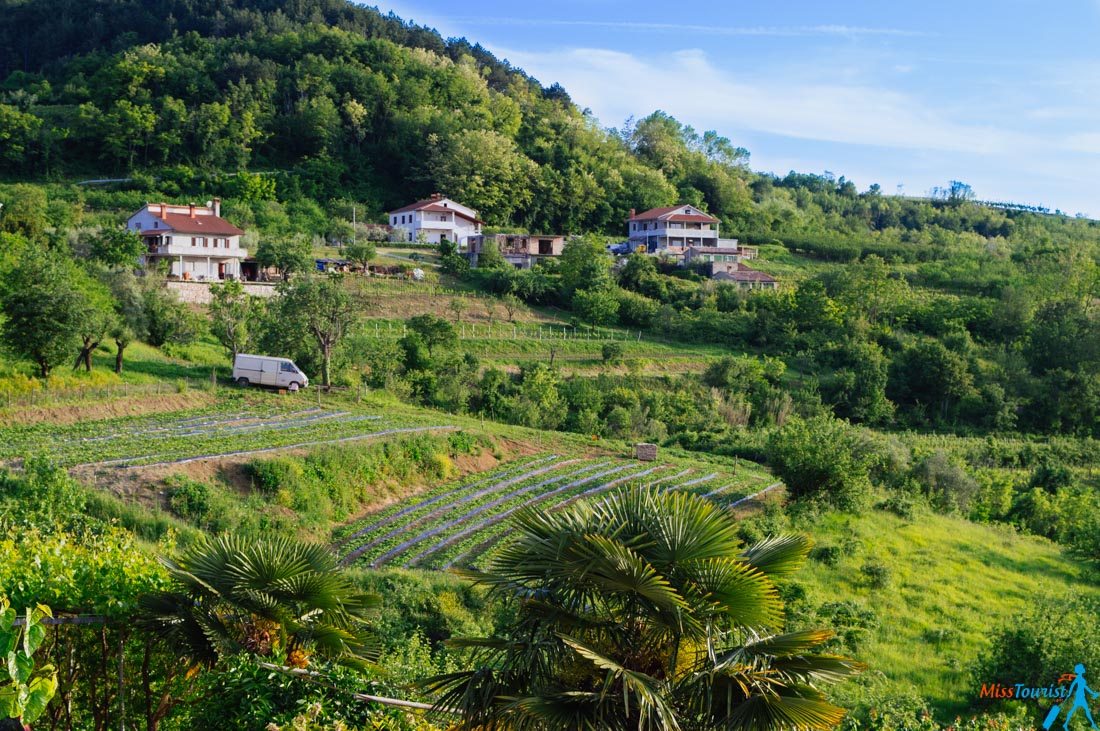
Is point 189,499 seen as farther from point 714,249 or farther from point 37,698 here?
point 714,249

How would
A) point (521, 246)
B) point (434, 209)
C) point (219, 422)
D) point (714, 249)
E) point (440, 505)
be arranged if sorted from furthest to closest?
point (434, 209) < point (521, 246) < point (714, 249) < point (219, 422) < point (440, 505)

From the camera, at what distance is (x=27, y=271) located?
25203 mm

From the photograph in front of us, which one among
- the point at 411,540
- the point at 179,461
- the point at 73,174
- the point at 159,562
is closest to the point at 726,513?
the point at 159,562

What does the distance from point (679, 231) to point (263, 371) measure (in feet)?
155

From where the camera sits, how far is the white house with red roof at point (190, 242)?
48.6m

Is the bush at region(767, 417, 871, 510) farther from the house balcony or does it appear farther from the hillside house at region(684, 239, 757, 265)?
the hillside house at region(684, 239, 757, 265)

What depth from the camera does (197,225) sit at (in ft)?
162

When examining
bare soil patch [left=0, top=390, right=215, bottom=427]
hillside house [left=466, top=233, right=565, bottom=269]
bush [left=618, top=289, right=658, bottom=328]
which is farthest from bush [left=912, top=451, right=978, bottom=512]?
hillside house [left=466, top=233, right=565, bottom=269]

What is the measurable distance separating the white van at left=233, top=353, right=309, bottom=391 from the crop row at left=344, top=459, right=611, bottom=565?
854 centimetres

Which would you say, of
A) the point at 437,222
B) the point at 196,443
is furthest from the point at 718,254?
the point at 196,443

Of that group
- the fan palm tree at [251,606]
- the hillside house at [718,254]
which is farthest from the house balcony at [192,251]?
the fan palm tree at [251,606]

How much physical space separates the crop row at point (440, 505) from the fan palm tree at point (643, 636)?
1242cm

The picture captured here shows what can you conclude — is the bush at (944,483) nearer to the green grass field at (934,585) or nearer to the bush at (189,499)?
the green grass field at (934,585)

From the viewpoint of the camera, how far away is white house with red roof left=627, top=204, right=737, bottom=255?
70688 mm
